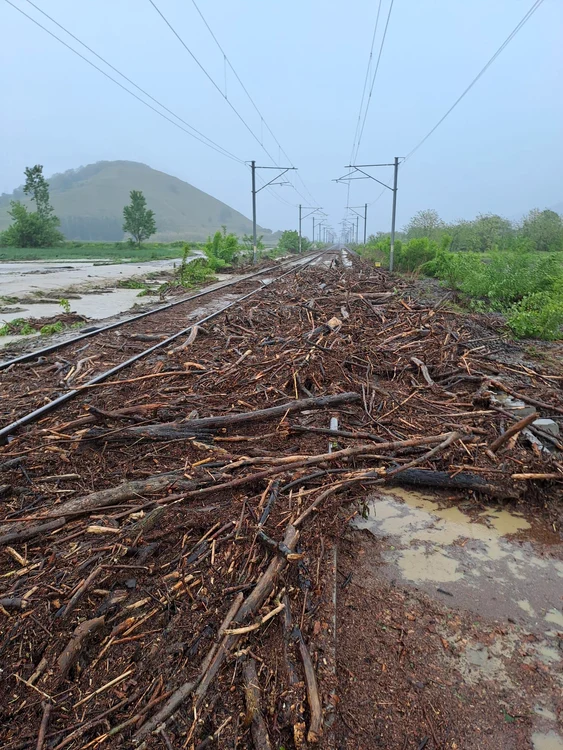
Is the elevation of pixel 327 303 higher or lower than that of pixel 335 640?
higher

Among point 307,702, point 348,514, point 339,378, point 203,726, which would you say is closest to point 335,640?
point 307,702

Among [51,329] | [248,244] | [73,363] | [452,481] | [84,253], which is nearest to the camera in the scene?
[452,481]

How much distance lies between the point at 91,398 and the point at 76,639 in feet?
14.9

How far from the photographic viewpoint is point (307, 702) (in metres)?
2.27

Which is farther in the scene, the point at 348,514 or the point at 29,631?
the point at 348,514

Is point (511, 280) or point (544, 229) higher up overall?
point (544, 229)

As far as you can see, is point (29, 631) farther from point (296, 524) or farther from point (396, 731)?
point (396, 731)

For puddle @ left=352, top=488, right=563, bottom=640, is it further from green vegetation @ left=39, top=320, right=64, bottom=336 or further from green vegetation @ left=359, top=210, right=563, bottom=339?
green vegetation @ left=39, top=320, right=64, bottom=336

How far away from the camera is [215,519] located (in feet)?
11.8

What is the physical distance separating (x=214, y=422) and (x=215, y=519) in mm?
1813

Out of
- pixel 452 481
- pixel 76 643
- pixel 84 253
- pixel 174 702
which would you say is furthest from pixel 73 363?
pixel 84 253

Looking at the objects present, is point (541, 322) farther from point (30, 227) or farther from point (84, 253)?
point (30, 227)

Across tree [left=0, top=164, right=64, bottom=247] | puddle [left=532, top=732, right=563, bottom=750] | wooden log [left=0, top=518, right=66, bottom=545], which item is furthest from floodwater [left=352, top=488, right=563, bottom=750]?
tree [left=0, top=164, right=64, bottom=247]

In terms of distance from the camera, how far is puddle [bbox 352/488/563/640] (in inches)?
126
